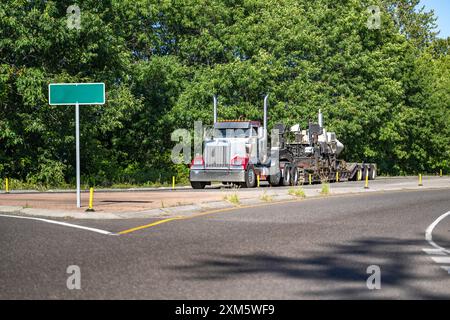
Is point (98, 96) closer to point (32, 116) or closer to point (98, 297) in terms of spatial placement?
point (98, 297)

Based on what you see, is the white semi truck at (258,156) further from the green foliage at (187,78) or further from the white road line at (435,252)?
the white road line at (435,252)

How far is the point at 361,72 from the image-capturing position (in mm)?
53562

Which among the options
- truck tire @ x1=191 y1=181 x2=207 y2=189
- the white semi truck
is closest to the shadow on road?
the white semi truck

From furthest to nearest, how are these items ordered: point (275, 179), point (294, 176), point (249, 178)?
point (294, 176) → point (275, 179) → point (249, 178)

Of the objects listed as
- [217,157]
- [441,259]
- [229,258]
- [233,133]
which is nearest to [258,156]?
[233,133]

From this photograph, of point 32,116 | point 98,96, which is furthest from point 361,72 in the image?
point 98,96

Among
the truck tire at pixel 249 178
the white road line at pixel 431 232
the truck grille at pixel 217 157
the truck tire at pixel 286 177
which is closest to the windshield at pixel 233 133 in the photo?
the truck grille at pixel 217 157

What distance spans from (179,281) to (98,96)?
10.4 metres

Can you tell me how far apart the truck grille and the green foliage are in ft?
15.9

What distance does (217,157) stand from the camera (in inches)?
1298

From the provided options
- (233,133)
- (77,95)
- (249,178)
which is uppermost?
(77,95)

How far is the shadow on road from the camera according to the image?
25.0 feet

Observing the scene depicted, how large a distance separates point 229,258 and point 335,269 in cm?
165

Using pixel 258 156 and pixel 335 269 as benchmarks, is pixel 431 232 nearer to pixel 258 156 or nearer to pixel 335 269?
pixel 335 269
